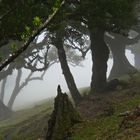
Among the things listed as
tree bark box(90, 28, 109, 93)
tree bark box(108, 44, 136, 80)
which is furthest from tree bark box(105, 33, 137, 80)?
tree bark box(90, 28, 109, 93)

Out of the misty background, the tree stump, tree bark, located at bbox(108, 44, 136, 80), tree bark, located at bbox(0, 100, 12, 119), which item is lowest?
the tree stump

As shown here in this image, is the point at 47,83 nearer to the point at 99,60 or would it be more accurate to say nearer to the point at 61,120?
the point at 99,60

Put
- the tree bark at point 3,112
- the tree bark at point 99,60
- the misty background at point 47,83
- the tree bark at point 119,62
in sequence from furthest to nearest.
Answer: the misty background at point 47,83
the tree bark at point 3,112
the tree bark at point 119,62
the tree bark at point 99,60

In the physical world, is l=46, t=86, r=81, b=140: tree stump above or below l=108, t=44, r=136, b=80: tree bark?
below

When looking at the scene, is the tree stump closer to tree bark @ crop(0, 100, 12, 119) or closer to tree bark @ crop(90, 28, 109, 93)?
tree bark @ crop(90, 28, 109, 93)

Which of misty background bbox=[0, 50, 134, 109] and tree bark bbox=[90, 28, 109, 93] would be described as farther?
misty background bbox=[0, 50, 134, 109]

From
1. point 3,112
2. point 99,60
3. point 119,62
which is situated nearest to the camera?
point 99,60

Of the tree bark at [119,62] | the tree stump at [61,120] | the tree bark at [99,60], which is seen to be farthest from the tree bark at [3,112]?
the tree stump at [61,120]

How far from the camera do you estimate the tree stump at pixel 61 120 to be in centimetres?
1470

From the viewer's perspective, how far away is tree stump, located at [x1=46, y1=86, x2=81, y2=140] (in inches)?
579

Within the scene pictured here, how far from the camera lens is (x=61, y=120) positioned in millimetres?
15234

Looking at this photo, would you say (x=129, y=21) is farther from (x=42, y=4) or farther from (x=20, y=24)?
(x=20, y=24)

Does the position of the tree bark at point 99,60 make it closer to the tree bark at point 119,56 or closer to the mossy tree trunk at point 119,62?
the tree bark at point 119,56

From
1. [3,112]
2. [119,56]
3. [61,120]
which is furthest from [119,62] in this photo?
[61,120]
